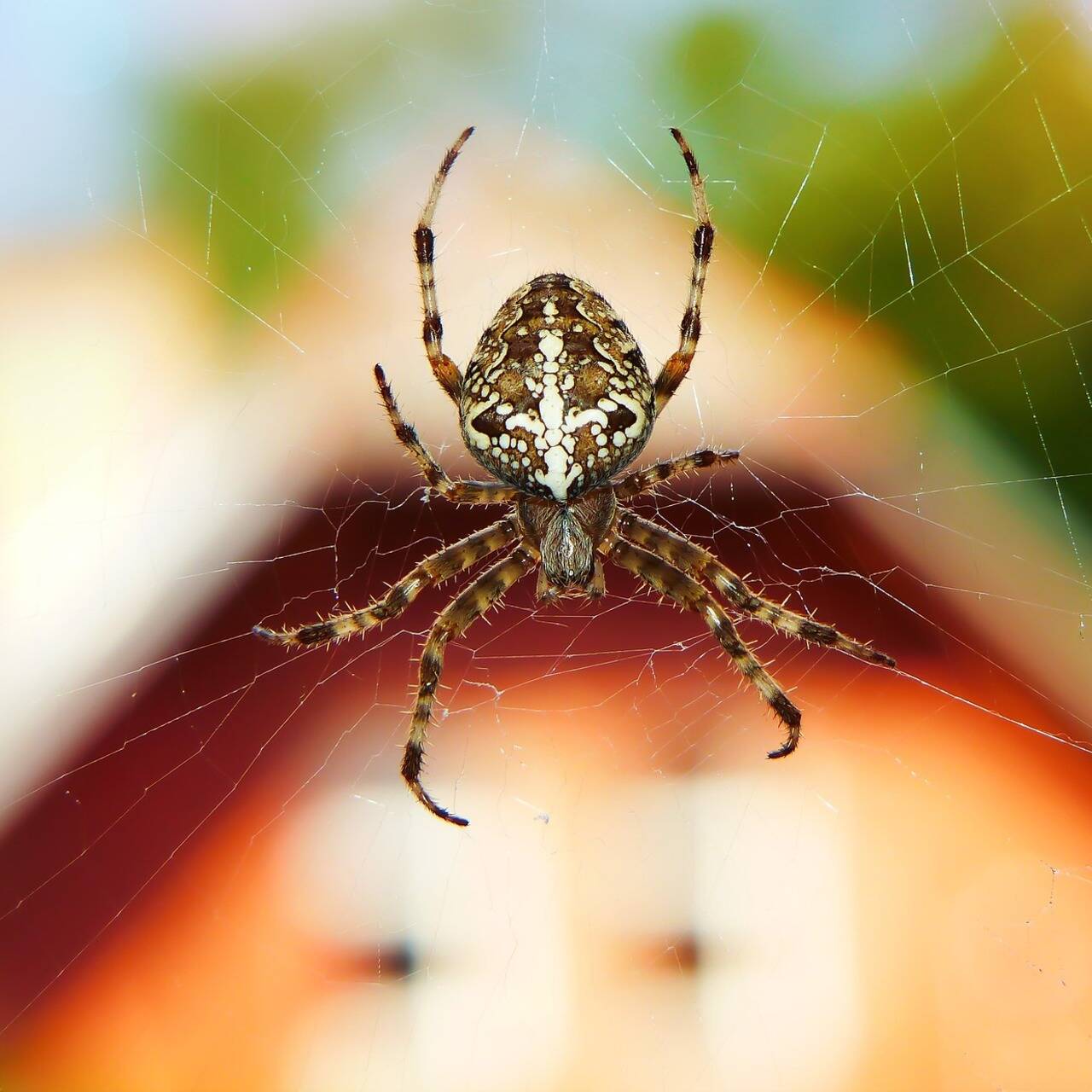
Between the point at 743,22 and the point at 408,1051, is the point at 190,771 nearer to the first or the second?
the point at 408,1051

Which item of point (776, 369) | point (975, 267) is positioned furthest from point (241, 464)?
point (975, 267)

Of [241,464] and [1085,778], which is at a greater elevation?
[241,464]

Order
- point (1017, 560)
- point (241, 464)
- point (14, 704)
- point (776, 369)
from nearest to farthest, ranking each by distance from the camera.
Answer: point (14, 704) → point (776, 369) → point (241, 464) → point (1017, 560)

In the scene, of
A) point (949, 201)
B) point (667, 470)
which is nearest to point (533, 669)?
point (667, 470)

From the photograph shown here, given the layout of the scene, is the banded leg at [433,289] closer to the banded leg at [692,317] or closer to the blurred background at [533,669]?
the blurred background at [533,669]

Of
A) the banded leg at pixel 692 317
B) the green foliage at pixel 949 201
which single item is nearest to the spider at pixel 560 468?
the banded leg at pixel 692 317

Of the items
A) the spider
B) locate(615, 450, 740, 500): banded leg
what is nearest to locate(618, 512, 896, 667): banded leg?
the spider

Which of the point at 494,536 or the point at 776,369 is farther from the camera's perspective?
the point at 776,369
